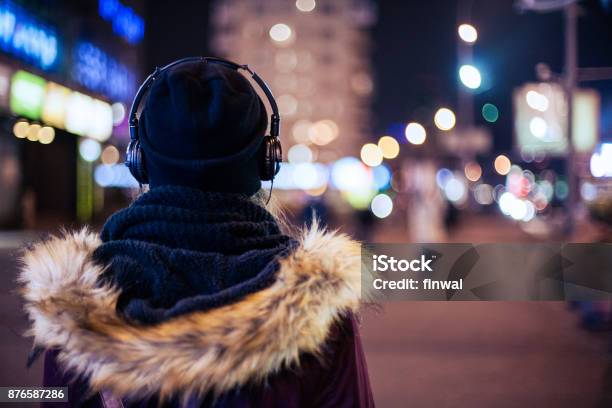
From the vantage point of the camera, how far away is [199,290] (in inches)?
62.4

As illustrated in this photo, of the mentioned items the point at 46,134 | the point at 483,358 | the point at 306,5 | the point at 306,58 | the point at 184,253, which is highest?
the point at 306,5

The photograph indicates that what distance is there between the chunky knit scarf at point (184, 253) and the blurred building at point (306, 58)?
8632cm

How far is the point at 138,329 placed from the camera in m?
1.51

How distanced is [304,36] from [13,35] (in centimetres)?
7692

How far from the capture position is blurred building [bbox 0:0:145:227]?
22.6 metres

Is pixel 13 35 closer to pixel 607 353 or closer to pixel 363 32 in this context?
pixel 607 353

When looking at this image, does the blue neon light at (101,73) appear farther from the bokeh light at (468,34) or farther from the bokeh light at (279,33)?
the bokeh light at (279,33)

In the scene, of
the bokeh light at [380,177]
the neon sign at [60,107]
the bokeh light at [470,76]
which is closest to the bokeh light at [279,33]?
the bokeh light at [380,177]

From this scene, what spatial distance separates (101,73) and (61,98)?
5.68 m

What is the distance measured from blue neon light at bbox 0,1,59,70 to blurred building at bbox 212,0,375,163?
6266 cm

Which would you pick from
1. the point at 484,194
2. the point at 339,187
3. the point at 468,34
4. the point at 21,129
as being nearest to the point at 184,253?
the point at 468,34

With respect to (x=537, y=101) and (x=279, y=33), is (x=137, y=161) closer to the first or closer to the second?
(x=537, y=101)

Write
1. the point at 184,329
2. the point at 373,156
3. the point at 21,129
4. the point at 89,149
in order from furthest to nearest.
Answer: the point at 373,156, the point at 89,149, the point at 21,129, the point at 184,329

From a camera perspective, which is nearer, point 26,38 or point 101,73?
point 26,38
